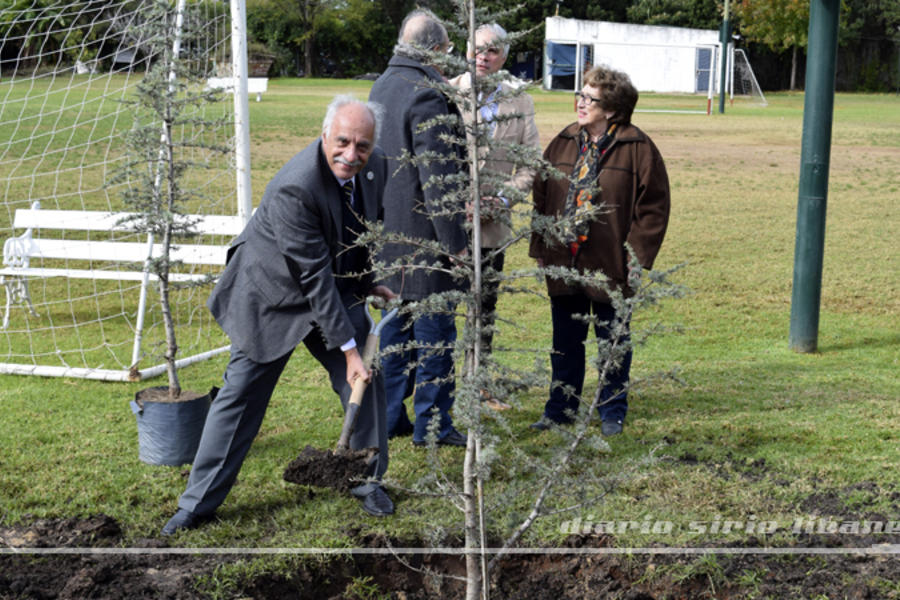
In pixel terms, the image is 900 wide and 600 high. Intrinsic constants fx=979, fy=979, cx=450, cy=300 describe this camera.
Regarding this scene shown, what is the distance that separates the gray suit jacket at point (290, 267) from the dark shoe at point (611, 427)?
6.53 feet

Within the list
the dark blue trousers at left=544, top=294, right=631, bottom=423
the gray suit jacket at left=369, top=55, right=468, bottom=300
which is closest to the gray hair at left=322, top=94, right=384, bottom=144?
the gray suit jacket at left=369, top=55, right=468, bottom=300

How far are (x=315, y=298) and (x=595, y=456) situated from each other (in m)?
1.87

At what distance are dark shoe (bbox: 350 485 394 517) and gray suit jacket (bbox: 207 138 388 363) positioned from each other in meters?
0.79

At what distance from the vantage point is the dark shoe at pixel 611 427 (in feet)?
17.7

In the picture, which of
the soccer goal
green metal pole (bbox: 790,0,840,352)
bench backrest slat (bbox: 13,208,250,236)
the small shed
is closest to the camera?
the soccer goal

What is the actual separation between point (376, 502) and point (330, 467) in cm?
26

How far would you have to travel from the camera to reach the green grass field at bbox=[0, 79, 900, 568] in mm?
4230

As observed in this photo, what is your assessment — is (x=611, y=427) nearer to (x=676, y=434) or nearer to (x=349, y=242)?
(x=676, y=434)

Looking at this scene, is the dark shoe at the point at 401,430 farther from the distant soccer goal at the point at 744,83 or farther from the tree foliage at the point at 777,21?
the tree foliage at the point at 777,21

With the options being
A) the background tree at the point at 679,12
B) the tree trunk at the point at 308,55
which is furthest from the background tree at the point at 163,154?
the tree trunk at the point at 308,55

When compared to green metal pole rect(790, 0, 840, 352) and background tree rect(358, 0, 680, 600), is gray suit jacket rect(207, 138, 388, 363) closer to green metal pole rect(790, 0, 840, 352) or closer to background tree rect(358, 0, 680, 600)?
background tree rect(358, 0, 680, 600)

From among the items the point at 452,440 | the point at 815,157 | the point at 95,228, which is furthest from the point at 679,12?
the point at 452,440

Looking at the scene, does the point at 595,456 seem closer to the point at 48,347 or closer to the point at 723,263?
the point at 48,347

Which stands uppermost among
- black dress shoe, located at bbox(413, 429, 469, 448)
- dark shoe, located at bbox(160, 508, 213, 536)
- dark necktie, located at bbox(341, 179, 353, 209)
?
dark necktie, located at bbox(341, 179, 353, 209)
